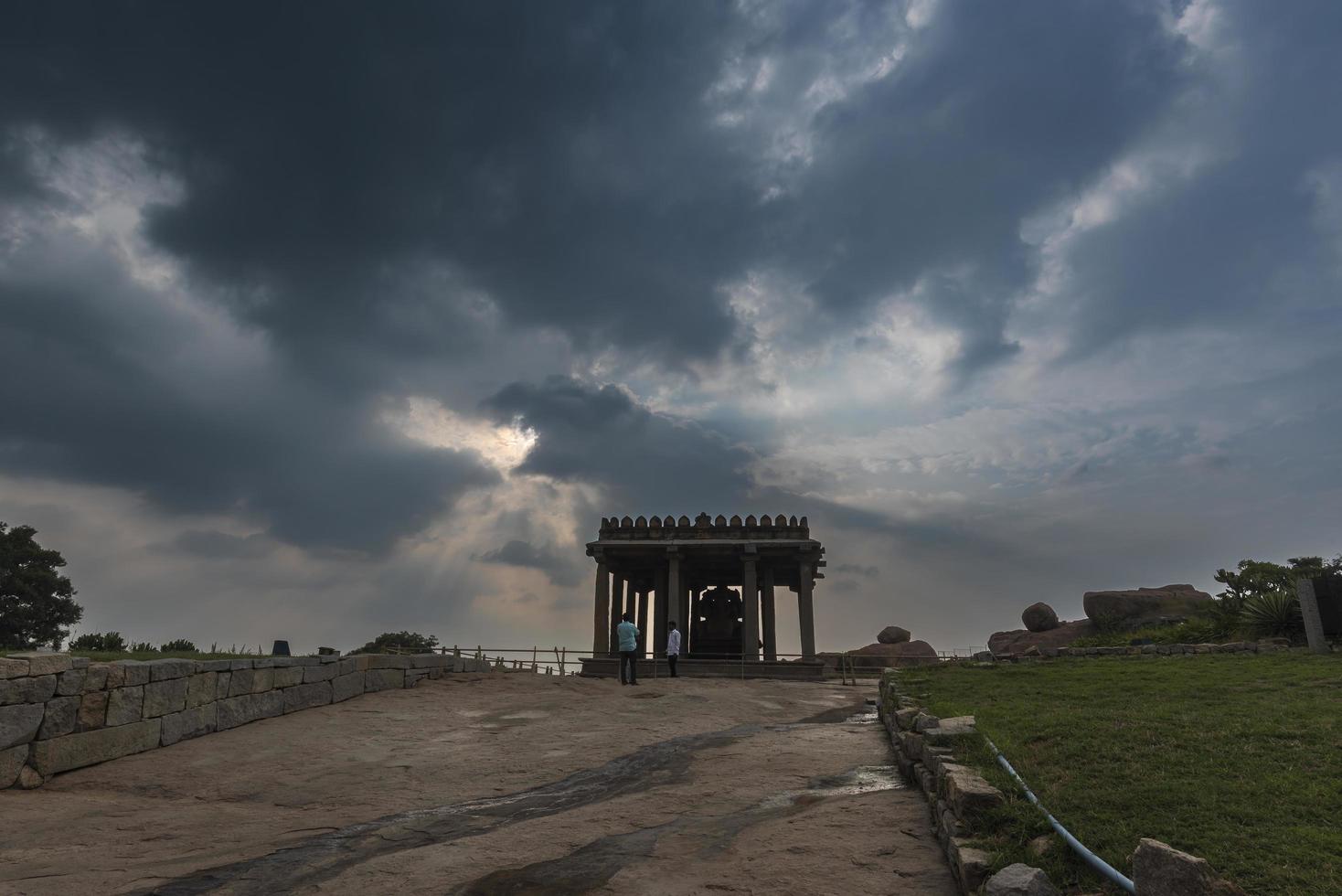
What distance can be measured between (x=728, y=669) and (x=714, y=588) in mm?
11086

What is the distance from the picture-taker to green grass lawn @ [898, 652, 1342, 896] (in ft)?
15.8

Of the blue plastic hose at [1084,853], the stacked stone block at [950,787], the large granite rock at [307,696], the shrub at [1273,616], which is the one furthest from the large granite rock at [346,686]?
the shrub at [1273,616]

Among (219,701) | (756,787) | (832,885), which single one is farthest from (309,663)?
(832,885)

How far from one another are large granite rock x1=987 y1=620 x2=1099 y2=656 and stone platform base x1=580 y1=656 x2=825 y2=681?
12348mm

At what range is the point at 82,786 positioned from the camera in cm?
1013

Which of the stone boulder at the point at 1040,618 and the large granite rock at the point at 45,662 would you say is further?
the stone boulder at the point at 1040,618

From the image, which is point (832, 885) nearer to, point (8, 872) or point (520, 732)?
point (8, 872)

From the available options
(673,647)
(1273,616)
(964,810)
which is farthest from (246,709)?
(1273,616)

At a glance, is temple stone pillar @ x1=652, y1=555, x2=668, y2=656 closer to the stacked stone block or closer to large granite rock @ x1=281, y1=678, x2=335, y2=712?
large granite rock @ x1=281, y1=678, x2=335, y2=712

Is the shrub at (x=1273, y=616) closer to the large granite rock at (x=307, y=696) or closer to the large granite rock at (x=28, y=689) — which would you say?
the large granite rock at (x=307, y=696)

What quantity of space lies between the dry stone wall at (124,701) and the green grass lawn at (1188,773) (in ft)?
39.5

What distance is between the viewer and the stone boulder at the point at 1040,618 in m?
40.2

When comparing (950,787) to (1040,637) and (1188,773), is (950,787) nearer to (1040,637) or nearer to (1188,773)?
(1188,773)

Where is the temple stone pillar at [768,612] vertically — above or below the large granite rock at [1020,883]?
above
